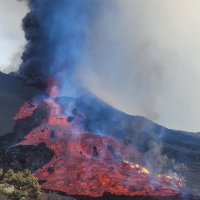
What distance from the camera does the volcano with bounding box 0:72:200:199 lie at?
28781mm

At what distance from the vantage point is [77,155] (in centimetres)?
3662

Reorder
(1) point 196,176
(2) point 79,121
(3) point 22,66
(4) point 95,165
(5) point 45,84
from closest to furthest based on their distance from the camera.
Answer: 1. (4) point 95,165
2. (1) point 196,176
3. (2) point 79,121
4. (5) point 45,84
5. (3) point 22,66

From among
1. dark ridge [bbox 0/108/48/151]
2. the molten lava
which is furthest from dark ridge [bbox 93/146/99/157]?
dark ridge [bbox 0/108/48/151]

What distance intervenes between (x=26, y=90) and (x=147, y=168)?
27.8m

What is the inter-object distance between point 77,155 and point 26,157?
6.85 metres

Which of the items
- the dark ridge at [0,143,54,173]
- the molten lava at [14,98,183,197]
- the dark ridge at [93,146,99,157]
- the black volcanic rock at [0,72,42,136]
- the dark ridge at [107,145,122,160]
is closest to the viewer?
the molten lava at [14,98,183,197]

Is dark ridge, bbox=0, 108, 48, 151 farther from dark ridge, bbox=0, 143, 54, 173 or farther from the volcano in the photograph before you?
dark ridge, bbox=0, 143, 54, 173

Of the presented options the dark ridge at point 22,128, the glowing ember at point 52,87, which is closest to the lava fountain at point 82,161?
the dark ridge at point 22,128

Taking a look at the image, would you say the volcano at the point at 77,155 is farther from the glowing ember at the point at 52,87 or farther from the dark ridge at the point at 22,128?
the glowing ember at the point at 52,87

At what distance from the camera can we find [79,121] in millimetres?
47656

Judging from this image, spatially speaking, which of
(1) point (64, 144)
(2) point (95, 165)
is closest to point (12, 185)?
(2) point (95, 165)

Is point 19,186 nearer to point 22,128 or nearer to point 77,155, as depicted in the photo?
point 77,155

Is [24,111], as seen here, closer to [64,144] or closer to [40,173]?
[64,144]

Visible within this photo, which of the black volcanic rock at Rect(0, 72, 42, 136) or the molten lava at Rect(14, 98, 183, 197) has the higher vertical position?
the black volcanic rock at Rect(0, 72, 42, 136)
